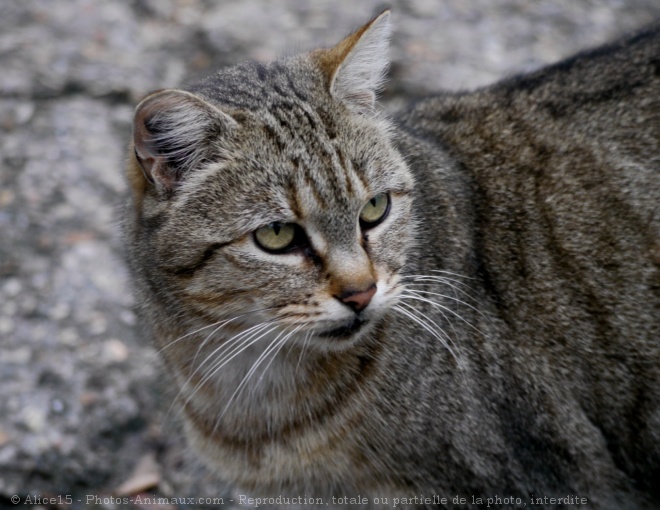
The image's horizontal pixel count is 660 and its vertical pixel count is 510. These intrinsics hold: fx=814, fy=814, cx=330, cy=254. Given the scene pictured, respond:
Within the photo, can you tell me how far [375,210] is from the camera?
2807 millimetres

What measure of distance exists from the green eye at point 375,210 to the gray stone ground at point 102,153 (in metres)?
1.19

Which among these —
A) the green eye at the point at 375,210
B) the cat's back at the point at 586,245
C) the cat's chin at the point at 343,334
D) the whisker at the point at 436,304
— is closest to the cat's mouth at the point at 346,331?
the cat's chin at the point at 343,334

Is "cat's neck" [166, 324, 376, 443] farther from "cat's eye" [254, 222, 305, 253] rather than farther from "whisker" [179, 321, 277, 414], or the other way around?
"cat's eye" [254, 222, 305, 253]

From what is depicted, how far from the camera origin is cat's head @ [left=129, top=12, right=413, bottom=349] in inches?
103

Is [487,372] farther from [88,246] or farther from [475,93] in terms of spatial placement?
[88,246]

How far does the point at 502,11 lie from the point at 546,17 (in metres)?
0.33

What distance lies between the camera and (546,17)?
6.12m

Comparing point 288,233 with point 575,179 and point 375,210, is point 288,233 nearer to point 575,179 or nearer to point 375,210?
point 375,210

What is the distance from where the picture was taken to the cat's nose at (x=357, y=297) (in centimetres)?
258

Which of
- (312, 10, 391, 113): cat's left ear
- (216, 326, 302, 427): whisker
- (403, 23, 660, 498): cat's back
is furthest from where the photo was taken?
(403, 23, 660, 498): cat's back

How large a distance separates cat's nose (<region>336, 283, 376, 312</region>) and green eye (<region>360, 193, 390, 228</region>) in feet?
0.85

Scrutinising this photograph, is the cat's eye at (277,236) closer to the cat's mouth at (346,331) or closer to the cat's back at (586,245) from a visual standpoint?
the cat's mouth at (346,331)

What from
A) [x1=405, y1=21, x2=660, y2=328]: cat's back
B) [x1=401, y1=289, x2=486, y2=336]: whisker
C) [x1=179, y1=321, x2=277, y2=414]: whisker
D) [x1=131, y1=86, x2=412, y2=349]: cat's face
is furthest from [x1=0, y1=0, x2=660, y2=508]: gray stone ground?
[x1=405, y1=21, x2=660, y2=328]: cat's back

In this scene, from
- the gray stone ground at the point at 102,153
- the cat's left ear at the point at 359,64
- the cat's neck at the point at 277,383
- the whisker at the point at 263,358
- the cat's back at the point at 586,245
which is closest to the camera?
the whisker at the point at 263,358
